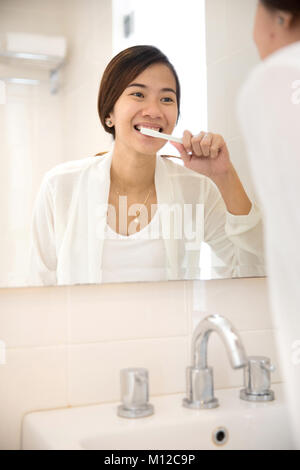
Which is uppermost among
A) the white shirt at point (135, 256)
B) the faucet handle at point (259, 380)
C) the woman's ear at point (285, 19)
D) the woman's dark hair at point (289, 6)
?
the woman's dark hair at point (289, 6)

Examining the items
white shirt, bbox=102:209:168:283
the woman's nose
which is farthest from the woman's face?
white shirt, bbox=102:209:168:283

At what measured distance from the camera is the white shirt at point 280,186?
51 cm

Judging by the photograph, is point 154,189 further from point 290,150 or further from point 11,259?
point 290,150

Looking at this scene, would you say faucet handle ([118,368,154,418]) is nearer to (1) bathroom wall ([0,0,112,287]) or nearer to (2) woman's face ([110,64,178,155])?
(1) bathroom wall ([0,0,112,287])

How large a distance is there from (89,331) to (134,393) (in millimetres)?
128

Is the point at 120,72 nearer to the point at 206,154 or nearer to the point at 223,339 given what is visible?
the point at 206,154

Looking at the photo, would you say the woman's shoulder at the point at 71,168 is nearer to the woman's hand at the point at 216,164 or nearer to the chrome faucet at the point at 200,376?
the woman's hand at the point at 216,164

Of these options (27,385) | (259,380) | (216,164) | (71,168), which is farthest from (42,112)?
(259,380)

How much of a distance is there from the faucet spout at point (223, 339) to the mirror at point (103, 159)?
5.0 inches

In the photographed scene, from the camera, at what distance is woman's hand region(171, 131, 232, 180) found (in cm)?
92

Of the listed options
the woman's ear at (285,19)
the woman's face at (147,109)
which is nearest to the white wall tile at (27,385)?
the woman's face at (147,109)

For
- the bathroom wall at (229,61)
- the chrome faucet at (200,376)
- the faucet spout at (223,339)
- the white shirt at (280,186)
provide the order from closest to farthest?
the white shirt at (280,186), the faucet spout at (223,339), the chrome faucet at (200,376), the bathroom wall at (229,61)

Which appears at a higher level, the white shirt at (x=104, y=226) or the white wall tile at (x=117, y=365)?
the white shirt at (x=104, y=226)

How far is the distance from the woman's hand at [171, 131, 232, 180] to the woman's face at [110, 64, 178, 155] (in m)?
0.04
